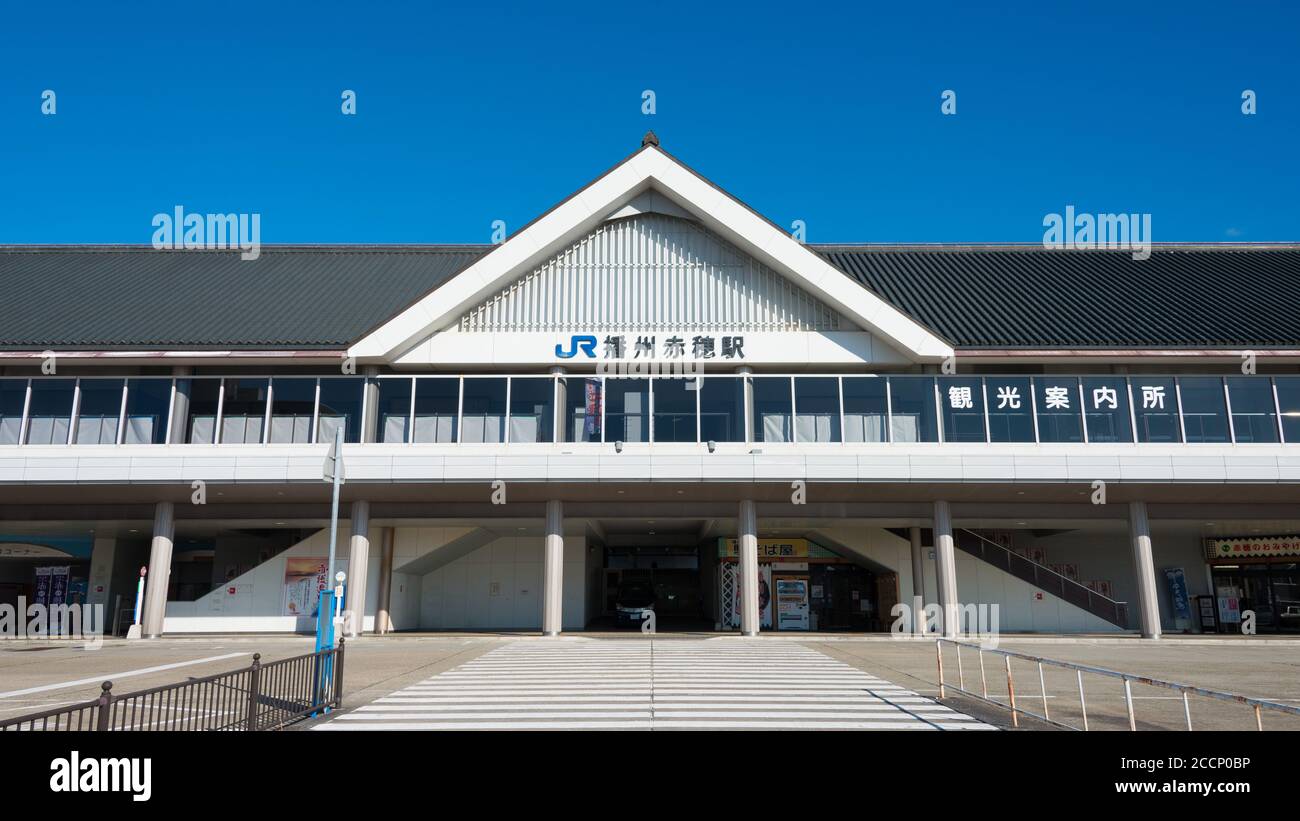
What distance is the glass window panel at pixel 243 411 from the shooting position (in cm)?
2297

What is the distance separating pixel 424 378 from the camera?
23312mm

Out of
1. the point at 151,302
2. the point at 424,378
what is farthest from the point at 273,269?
the point at 424,378

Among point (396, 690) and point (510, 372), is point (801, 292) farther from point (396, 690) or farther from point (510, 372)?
point (396, 690)

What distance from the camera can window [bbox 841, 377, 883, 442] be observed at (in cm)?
2283

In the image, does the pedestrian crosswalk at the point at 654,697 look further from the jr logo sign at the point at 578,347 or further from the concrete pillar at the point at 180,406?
the concrete pillar at the point at 180,406

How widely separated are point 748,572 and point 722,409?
4.46 metres

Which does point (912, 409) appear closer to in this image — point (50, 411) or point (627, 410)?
point (627, 410)

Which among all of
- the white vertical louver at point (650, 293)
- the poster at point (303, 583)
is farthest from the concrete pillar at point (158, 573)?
the white vertical louver at point (650, 293)

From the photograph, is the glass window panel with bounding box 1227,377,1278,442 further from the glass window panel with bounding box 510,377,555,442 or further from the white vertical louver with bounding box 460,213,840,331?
the glass window panel with bounding box 510,377,555,442

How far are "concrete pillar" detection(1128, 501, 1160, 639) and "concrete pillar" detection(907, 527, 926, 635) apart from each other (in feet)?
18.6

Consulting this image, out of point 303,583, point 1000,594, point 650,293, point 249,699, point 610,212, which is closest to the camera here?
point 249,699

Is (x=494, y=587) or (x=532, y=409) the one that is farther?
(x=494, y=587)

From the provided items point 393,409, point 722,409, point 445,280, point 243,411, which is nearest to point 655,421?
point 722,409

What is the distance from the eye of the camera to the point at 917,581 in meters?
25.6
